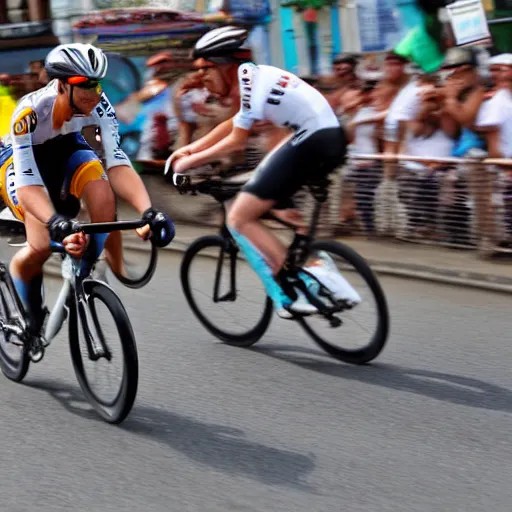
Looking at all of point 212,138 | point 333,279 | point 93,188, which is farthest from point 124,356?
point 212,138

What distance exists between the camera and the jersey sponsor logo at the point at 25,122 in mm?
5398

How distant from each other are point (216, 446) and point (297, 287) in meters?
1.48

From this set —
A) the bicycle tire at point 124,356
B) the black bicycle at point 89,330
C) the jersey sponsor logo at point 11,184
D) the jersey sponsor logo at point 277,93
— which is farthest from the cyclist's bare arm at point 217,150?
the bicycle tire at point 124,356

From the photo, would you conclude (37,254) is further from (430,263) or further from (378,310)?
(430,263)

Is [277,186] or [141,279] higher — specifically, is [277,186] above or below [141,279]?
above

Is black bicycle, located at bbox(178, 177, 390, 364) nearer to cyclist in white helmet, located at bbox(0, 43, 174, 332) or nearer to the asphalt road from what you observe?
the asphalt road

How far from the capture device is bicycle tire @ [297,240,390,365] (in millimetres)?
6125

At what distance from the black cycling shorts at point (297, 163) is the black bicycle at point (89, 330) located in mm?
1303

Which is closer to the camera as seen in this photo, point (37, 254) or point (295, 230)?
point (37, 254)

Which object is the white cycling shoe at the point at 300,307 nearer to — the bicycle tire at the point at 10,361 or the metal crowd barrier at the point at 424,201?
the bicycle tire at the point at 10,361

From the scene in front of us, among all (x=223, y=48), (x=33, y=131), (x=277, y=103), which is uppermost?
(x=223, y=48)

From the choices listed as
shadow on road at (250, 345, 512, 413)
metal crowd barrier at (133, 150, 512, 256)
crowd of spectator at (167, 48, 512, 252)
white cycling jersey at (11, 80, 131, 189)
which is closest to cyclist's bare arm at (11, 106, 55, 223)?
white cycling jersey at (11, 80, 131, 189)

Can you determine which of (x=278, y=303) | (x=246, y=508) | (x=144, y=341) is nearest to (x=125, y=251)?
(x=144, y=341)

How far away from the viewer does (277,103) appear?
623cm
